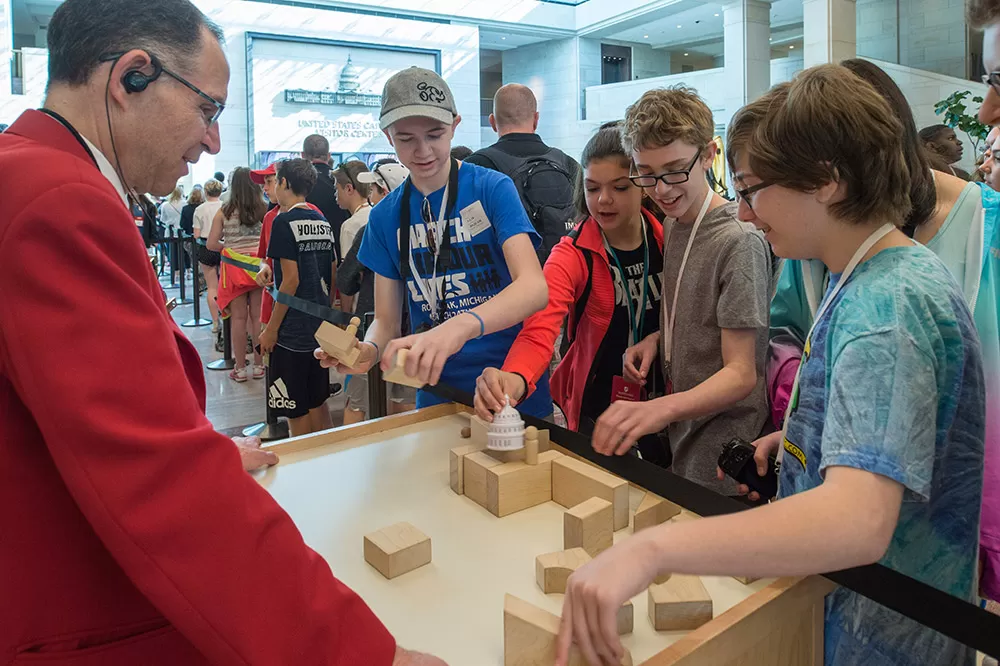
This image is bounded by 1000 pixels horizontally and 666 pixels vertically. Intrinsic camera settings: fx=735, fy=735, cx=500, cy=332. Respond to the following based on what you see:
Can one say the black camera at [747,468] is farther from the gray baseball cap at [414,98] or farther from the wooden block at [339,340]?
the gray baseball cap at [414,98]

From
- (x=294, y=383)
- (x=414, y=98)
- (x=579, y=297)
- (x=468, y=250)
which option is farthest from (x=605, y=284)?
(x=294, y=383)

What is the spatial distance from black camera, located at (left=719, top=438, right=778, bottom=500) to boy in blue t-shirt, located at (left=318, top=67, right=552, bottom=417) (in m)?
0.67

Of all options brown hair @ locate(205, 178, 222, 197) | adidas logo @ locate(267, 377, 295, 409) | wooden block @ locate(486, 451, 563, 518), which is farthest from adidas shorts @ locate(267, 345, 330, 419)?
brown hair @ locate(205, 178, 222, 197)

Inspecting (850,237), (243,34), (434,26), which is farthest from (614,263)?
(434,26)

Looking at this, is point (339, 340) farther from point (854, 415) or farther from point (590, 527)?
point (854, 415)

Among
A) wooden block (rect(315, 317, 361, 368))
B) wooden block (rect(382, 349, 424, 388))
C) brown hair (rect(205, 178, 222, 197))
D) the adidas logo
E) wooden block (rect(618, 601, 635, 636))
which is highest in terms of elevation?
brown hair (rect(205, 178, 222, 197))

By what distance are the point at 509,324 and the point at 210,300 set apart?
677cm

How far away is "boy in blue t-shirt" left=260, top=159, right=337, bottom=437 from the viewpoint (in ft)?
12.8

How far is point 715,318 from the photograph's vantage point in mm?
1767

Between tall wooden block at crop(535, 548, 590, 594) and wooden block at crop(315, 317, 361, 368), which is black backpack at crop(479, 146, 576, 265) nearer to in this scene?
wooden block at crop(315, 317, 361, 368)

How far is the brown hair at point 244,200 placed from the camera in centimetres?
565

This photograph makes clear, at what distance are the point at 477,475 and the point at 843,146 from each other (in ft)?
2.86

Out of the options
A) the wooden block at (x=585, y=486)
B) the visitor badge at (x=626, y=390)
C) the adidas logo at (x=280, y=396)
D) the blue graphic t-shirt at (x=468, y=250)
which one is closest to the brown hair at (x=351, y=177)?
the adidas logo at (x=280, y=396)

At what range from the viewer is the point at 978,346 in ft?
3.20
